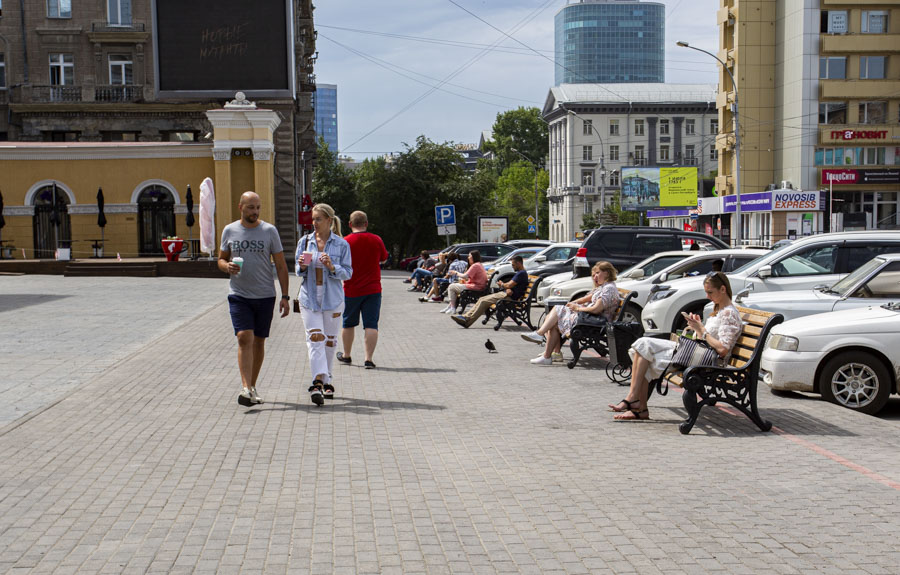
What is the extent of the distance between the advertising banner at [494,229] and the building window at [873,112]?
2680 centimetres

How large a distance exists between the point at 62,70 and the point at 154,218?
49.1 ft

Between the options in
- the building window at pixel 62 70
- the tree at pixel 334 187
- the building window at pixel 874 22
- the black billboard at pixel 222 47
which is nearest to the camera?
the black billboard at pixel 222 47

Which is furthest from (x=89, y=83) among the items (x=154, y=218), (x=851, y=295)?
(x=851, y=295)

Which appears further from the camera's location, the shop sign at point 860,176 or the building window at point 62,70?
the shop sign at point 860,176

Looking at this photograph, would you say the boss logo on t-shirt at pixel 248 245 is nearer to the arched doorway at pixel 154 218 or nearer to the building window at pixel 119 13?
the arched doorway at pixel 154 218

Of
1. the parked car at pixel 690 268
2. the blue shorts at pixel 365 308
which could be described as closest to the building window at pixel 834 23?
the parked car at pixel 690 268

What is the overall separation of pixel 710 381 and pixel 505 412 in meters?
1.92

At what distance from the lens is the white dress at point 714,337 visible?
27.9 feet

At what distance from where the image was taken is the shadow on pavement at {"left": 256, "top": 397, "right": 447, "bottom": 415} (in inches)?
359

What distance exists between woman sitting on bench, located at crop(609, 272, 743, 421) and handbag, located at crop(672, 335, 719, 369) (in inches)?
2.2

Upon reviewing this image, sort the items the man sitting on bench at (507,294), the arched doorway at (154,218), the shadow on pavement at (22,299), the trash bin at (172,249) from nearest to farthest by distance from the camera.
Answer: the man sitting on bench at (507,294) < the shadow on pavement at (22,299) < the trash bin at (172,249) < the arched doorway at (154,218)

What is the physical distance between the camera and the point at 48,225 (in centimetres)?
4091

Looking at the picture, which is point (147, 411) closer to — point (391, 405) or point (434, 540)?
point (391, 405)

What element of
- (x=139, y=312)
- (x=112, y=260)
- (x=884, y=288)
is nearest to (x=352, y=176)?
(x=112, y=260)
